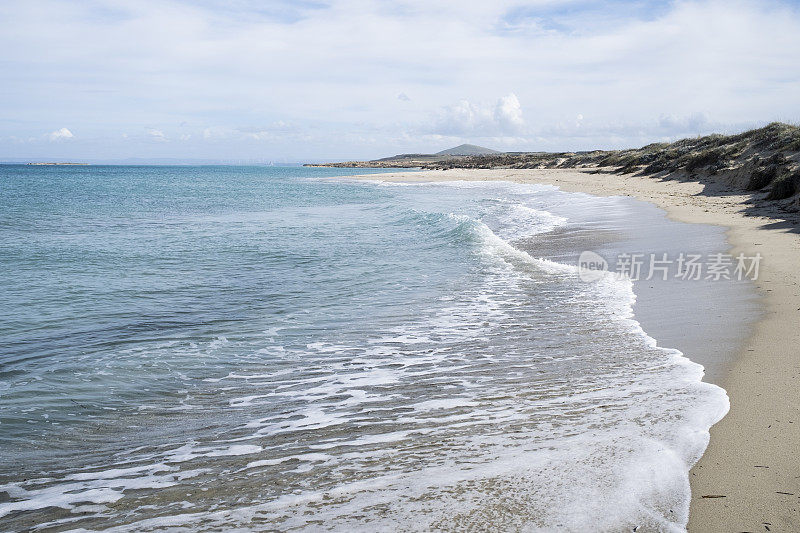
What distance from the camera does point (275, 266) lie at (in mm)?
12211

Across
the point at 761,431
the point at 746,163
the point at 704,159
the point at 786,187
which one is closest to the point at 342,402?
the point at 761,431

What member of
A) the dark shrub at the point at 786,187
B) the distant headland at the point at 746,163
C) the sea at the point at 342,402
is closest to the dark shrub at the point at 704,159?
the distant headland at the point at 746,163

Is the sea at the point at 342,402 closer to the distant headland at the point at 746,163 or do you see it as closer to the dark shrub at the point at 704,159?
the distant headland at the point at 746,163

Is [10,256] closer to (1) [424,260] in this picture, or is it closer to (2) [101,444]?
(1) [424,260]

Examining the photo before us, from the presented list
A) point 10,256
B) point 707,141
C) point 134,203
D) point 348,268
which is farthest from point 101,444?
point 707,141

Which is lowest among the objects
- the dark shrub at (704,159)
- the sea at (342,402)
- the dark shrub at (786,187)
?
the sea at (342,402)

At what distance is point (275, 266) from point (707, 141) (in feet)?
108

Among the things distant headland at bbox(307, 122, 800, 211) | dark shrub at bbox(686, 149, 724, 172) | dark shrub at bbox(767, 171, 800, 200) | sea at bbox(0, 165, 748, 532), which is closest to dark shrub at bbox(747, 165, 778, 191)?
distant headland at bbox(307, 122, 800, 211)

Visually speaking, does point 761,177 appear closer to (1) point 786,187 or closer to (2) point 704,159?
(1) point 786,187

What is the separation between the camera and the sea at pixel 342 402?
10.3 feet

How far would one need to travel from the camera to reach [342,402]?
4.89 meters

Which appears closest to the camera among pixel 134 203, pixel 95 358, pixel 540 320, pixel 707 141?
pixel 95 358

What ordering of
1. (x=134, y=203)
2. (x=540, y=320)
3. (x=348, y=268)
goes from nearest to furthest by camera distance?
(x=540, y=320), (x=348, y=268), (x=134, y=203)

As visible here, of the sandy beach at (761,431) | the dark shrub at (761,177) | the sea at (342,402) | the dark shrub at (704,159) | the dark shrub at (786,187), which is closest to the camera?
the sandy beach at (761,431)
